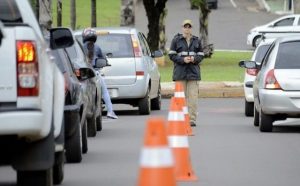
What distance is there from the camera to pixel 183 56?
20719mm

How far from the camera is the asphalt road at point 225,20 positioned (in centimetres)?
6631

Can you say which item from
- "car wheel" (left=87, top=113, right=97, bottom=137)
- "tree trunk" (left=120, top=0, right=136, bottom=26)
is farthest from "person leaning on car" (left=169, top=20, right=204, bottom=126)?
"tree trunk" (left=120, top=0, right=136, bottom=26)

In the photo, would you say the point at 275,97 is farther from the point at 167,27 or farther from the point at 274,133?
the point at 167,27

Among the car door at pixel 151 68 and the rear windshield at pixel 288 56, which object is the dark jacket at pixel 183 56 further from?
the car door at pixel 151 68

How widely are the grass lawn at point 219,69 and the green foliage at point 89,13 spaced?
21.0 m

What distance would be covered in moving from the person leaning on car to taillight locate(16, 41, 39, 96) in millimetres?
10987

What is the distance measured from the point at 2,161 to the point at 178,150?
273 cm

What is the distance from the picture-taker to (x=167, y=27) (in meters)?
71.2

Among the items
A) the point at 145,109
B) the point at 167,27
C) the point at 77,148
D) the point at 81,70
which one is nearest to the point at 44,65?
the point at 77,148

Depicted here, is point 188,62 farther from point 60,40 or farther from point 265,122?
point 60,40

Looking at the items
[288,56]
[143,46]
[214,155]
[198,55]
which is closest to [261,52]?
[143,46]

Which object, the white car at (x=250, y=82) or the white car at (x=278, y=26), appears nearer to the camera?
the white car at (x=250, y=82)

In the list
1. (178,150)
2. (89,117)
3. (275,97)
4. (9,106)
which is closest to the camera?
(9,106)

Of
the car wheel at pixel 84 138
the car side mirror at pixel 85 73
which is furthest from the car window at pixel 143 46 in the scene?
the car wheel at pixel 84 138
